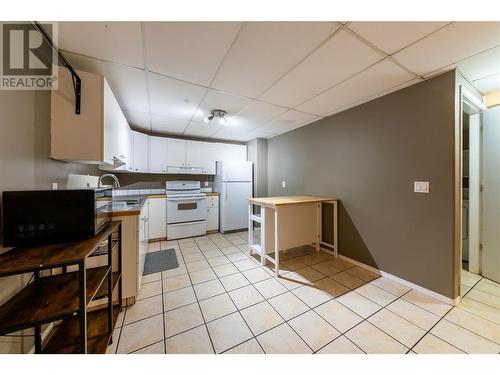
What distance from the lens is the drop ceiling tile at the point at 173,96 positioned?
194cm

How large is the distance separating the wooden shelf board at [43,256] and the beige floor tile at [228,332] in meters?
1.10

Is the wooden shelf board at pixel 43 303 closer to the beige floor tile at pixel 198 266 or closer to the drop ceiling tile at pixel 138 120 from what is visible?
the beige floor tile at pixel 198 266

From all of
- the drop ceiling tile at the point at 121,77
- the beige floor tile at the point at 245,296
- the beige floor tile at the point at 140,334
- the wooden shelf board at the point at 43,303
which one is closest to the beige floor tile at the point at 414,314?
the beige floor tile at the point at 245,296

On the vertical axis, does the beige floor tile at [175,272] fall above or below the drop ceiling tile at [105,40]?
below

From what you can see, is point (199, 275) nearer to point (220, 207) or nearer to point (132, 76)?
point (220, 207)

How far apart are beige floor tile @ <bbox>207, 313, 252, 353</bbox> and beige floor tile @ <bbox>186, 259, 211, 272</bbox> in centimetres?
103

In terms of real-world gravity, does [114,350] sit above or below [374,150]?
below

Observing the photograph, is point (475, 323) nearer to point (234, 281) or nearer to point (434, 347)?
point (434, 347)

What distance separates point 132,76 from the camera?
1.82 m

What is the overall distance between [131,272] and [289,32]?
2479 millimetres

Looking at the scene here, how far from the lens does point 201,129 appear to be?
3699mm

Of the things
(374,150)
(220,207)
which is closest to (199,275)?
(220,207)
